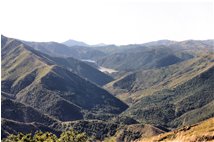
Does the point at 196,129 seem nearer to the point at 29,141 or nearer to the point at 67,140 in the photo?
the point at 67,140

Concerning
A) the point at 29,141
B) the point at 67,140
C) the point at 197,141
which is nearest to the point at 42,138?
the point at 29,141

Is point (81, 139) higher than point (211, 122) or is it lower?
lower

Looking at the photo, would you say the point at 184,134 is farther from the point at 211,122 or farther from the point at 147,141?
the point at 147,141

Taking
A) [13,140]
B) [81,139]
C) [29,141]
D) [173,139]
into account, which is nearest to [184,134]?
[173,139]

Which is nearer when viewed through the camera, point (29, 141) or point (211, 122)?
point (211, 122)

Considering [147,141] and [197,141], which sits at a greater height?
[197,141]

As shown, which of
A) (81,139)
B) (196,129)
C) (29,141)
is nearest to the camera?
(196,129)

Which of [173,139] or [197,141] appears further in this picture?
[173,139]

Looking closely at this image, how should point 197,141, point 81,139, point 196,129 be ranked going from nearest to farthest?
point 197,141
point 196,129
point 81,139

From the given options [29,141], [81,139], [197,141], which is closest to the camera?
[197,141]
